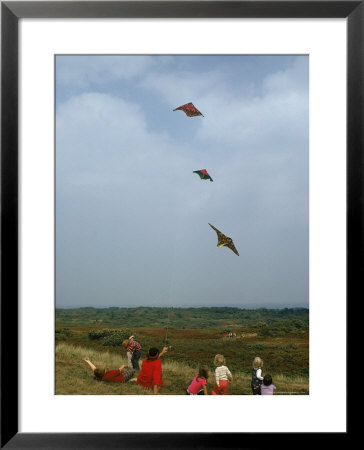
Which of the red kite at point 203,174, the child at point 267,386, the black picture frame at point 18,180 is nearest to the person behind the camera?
the black picture frame at point 18,180

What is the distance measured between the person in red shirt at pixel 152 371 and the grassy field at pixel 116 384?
0.07 ft

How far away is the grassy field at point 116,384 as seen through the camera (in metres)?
1.69

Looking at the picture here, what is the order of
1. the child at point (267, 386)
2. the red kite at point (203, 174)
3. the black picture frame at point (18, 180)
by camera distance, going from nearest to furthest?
1. the black picture frame at point (18, 180)
2. the child at point (267, 386)
3. the red kite at point (203, 174)

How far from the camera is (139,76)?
6.09 feet

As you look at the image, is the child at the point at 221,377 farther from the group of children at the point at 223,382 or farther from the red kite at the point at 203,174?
the red kite at the point at 203,174

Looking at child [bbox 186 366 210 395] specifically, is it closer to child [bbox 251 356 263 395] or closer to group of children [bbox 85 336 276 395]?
group of children [bbox 85 336 276 395]

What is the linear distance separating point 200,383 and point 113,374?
37 centimetres

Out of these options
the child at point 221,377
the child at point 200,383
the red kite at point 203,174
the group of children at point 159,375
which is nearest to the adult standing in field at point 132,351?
the group of children at point 159,375

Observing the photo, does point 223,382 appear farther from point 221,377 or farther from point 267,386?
point 267,386

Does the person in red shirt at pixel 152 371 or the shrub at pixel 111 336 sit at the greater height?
the shrub at pixel 111 336

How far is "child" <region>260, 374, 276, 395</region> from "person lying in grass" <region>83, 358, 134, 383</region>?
557 mm

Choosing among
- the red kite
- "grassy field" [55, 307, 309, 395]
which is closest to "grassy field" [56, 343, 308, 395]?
"grassy field" [55, 307, 309, 395]

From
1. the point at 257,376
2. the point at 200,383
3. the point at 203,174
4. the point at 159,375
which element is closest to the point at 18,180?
the point at 203,174

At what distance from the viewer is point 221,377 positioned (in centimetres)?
180
